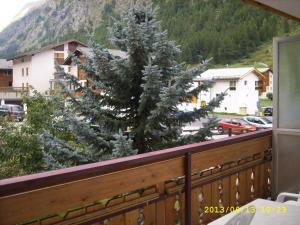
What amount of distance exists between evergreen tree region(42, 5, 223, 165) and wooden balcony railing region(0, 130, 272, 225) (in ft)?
9.12

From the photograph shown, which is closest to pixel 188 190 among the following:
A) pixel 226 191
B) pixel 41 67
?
pixel 226 191

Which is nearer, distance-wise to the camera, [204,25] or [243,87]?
[243,87]

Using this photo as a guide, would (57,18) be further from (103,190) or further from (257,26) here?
(103,190)

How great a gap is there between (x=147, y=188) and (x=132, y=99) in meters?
4.43

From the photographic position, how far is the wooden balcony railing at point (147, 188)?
142 centimetres

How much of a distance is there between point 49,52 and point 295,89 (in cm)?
3387

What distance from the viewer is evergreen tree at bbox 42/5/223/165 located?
5.89 m

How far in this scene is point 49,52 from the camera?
1367 inches

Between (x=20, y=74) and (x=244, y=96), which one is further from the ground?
(x=20, y=74)

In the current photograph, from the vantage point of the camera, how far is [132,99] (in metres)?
6.41

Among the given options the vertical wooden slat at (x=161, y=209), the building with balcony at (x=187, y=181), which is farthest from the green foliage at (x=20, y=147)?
the vertical wooden slat at (x=161, y=209)

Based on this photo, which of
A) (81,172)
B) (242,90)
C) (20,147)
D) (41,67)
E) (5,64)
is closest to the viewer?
(81,172)

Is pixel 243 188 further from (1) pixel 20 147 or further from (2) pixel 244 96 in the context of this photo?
(2) pixel 244 96

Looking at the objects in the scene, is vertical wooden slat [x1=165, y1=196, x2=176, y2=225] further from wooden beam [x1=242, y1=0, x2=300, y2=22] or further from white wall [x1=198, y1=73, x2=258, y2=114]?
white wall [x1=198, y1=73, x2=258, y2=114]
